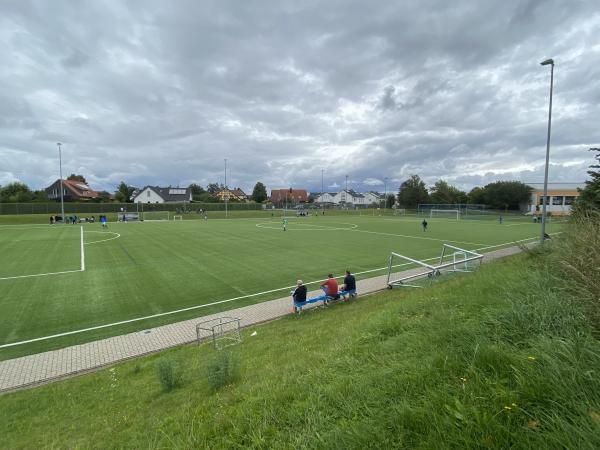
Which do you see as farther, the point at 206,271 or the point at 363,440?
the point at 206,271

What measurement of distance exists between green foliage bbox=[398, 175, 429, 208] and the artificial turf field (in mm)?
75424

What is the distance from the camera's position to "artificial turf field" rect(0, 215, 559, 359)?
1112 cm

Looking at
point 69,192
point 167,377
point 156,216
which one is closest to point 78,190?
point 69,192

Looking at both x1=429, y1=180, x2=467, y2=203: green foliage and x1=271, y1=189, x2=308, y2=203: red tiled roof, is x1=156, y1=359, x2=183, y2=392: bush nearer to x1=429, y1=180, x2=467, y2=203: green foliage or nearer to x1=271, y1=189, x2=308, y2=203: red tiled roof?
x1=429, y1=180, x2=467, y2=203: green foliage

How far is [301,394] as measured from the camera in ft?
12.3

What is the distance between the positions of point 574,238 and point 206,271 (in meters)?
15.7

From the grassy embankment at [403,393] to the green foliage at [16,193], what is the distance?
91.8m

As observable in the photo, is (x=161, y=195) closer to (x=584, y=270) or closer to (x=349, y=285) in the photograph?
(x=349, y=285)

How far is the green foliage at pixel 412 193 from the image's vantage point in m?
103

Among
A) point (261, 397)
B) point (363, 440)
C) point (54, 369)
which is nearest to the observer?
point (363, 440)

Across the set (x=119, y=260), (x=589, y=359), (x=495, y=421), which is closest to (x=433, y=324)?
(x=589, y=359)

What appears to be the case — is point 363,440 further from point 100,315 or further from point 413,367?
point 100,315

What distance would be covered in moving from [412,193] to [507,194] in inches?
1006

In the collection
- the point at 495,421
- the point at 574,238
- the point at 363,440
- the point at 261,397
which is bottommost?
the point at 261,397
